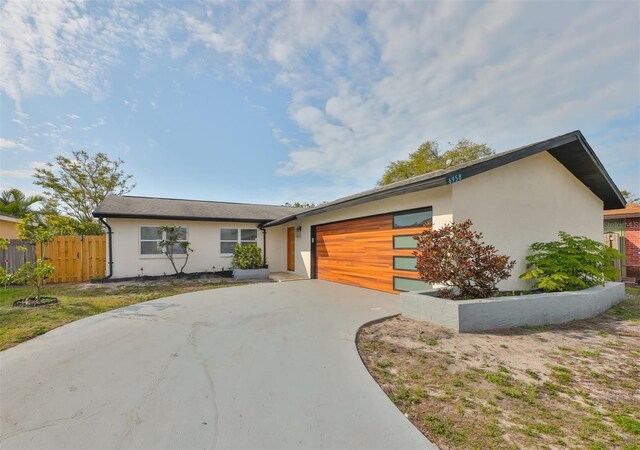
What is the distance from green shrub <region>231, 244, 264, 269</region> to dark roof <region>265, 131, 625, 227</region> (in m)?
3.33

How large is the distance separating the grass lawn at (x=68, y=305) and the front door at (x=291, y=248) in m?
4.80

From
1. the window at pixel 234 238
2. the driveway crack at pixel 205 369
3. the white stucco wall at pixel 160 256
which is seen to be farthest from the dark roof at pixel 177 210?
the driveway crack at pixel 205 369

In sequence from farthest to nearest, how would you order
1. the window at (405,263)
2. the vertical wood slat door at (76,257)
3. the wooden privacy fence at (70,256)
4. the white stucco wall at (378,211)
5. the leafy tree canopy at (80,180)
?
the leafy tree canopy at (80,180) < the vertical wood slat door at (76,257) < the wooden privacy fence at (70,256) < the window at (405,263) < the white stucco wall at (378,211)

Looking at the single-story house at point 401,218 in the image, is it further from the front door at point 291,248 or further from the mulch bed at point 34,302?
the mulch bed at point 34,302

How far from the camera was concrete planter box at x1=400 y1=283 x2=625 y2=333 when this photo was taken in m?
4.42

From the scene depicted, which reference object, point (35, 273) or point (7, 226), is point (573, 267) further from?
point (7, 226)

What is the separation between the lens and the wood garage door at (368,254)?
22.7ft

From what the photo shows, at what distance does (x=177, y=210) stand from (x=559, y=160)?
14.3 metres

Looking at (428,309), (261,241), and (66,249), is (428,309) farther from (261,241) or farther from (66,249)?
(66,249)

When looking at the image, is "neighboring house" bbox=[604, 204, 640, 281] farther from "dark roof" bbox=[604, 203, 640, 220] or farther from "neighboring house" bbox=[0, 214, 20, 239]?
"neighboring house" bbox=[0, 214, 20, 239]

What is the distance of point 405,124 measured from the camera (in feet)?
41.4

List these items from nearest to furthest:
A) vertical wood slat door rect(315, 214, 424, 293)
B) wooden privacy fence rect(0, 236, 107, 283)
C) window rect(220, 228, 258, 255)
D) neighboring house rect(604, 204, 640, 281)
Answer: vertical wood slat door rect(315, 214, 424, 293) < wooden privacy fence rect(0, 236, 107, 283) < neighboring house rect(604, 204, 640, 281) < window rect(220, 228, 258, 255)

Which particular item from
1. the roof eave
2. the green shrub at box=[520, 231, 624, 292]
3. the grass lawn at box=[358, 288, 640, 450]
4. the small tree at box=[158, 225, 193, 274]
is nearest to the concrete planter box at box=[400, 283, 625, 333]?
the grass lawn at box=[358, 288, 640, 450]

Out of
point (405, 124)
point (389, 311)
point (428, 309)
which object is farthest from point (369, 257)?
point (405, 124)
